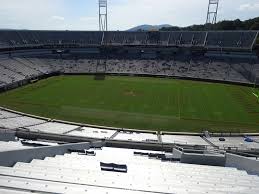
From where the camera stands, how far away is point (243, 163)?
733 inches

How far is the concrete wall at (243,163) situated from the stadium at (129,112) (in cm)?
7

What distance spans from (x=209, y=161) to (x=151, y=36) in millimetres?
84986

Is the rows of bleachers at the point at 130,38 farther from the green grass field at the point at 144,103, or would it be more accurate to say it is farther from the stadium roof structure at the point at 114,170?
the stadium roof structure at the point at 114,170

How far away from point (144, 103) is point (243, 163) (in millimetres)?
36083

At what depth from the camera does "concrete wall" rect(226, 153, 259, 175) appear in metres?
17.5

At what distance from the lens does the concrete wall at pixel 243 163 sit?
17484 mm

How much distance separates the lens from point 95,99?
2208 inches

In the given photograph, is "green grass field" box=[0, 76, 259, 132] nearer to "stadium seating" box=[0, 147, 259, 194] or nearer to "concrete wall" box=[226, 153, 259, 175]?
"concrete wall" box=[226, 153, 259, 175]

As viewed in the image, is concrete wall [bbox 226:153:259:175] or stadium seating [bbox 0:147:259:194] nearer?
stadium seating [bbox 0:147:259:194]

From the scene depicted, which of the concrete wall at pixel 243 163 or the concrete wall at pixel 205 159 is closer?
the concrete wall at pixel 243 163

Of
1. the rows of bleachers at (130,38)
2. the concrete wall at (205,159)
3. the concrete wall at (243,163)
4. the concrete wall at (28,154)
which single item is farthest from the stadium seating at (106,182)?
the rows of bleachers at (130,38)

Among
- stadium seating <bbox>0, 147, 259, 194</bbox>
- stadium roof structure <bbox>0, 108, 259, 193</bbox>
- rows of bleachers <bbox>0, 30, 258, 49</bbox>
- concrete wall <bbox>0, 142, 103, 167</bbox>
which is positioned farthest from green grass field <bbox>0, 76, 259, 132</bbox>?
stadium seating <bbox>0, 147, 259, 194</bbox>

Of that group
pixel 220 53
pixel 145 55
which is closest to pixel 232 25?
pixel 220 53

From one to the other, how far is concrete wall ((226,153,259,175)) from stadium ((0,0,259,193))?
0.23ft
